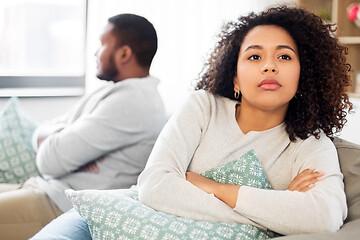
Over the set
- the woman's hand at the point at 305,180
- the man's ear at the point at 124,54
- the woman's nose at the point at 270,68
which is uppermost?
the woman's nose at the point at 270,68

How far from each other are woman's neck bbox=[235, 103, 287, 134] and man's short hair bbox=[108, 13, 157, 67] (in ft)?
2.20

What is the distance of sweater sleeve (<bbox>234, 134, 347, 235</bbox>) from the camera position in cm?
111

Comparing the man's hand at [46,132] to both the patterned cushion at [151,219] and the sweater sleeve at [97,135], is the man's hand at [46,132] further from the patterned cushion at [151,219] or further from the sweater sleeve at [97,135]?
the patterned cushion at [151,219]

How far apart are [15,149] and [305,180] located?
1378 millimetres

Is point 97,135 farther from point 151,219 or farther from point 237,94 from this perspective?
point 151,219

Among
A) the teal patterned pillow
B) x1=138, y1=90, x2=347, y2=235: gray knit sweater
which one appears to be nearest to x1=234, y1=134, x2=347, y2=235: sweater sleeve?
x1=138, y1=90, x2=347, y2=235: gray knit sweater

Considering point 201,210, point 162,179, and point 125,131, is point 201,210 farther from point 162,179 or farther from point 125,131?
point 125,131

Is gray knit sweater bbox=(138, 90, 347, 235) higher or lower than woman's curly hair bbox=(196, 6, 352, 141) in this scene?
lower

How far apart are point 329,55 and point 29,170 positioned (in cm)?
139

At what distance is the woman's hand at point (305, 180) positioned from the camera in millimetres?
1191

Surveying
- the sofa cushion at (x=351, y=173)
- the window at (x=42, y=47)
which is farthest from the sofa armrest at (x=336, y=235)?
the window at (x=42, y=47)

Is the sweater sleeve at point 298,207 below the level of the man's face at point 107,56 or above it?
below

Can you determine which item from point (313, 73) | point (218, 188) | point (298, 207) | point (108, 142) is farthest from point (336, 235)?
point (108, 142)

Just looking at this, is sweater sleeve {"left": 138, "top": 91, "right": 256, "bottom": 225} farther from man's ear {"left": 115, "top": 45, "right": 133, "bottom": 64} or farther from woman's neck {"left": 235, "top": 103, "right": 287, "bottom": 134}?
man's ear {"left": 115, "top": 45, "right": 133, "bottom": 64}
